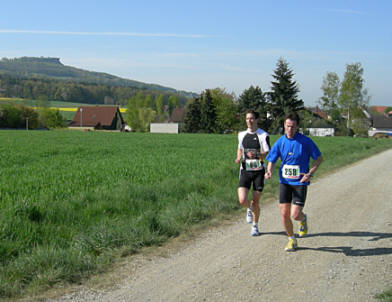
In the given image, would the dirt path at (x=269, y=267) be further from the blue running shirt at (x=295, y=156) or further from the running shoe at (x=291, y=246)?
the blue running shirt at (x=295, y=156)

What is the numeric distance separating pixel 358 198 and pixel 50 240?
7.05 meters

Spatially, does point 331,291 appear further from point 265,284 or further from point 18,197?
point 18,197

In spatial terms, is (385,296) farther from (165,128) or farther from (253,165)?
(165,128)

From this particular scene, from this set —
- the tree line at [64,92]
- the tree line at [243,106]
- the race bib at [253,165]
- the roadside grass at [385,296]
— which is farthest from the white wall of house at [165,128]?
the roadside grass at [385,296]

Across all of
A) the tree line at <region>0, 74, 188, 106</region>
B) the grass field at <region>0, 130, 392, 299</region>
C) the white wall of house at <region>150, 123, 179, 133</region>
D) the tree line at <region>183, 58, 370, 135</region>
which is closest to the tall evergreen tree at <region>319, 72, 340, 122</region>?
the tree line at <region>183, 58, 370, 135</region>

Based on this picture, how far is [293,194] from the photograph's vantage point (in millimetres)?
5688


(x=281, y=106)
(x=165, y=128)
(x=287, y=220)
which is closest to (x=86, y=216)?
(x=287, y=220)

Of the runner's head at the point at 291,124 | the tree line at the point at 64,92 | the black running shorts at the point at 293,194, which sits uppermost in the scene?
the tree line at the point at 64,92

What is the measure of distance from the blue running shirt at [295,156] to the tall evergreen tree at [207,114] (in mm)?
67842

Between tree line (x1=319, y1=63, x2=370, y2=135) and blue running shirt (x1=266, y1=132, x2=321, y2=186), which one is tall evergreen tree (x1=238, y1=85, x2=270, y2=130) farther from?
blue running shirt (x1=266, y1=132, x2=321, y2=186)

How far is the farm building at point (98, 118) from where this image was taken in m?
104

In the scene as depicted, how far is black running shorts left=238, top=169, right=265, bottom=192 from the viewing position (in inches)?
250

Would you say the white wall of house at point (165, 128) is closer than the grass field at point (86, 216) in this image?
No

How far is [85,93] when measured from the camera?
160625 millimetres
